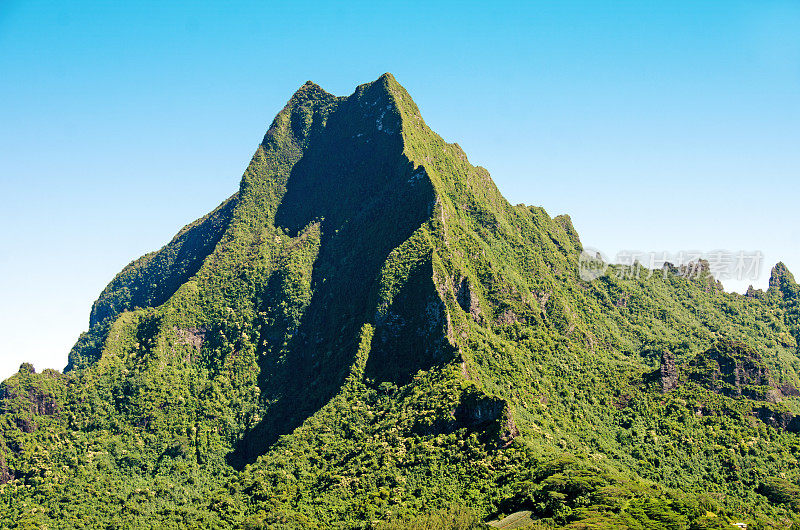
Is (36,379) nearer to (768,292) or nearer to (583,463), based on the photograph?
(583,463)

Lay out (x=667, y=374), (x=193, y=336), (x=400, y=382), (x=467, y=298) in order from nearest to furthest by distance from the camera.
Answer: (x=400, y=382) → (x=667, y=374) → (x=467, y=298) → (x=193, y=336)

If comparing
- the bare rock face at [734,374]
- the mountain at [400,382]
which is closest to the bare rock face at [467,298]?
the mountain at [400,382]

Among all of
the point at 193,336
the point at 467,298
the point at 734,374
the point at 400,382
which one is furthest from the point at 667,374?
the point at 193,336

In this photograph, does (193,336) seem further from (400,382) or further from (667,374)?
(667,374)

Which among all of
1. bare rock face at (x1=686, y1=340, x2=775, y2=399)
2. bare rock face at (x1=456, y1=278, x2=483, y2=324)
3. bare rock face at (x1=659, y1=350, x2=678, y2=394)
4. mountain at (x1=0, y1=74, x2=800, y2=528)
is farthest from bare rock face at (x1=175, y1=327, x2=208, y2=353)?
bare rock face at (x1=686, y1=340, x2=775, y2=399)

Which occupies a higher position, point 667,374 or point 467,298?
point 467,298

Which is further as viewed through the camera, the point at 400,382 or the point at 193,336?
the point at 193,336

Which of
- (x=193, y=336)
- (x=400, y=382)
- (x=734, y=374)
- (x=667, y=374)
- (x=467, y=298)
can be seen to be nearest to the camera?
(x=400, y=382)

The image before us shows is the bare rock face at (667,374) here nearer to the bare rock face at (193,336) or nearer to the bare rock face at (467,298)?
the bare rock face at (467,298)
